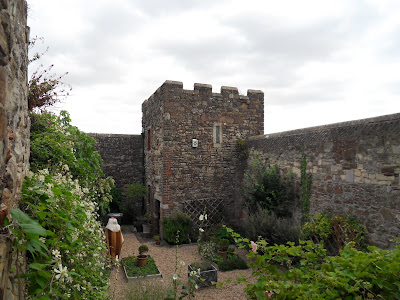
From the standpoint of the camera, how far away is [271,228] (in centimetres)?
706

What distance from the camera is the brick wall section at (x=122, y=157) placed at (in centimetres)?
1198

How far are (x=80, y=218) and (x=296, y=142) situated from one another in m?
5.97

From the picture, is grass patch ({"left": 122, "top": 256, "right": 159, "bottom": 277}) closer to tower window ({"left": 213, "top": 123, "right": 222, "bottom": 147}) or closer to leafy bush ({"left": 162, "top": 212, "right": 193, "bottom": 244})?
leafy bush ({"left": 162, "top": 212, "right": 193, "bottom": 244})

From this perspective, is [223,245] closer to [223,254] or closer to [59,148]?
[223,254]

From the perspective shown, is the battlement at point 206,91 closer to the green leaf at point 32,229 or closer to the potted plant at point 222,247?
the potted plant at point 222,247

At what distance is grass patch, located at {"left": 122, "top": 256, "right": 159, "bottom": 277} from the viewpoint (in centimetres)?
653

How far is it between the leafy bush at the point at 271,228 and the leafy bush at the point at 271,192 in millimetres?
249

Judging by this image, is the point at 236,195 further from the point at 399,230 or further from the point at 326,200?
the point at 399,230

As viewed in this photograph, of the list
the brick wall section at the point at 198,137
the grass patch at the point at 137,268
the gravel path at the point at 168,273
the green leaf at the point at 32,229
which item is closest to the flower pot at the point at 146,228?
the gravel path at the point at 168,273

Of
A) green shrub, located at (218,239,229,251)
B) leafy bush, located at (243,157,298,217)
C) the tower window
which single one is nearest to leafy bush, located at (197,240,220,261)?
green shrub, located at (218,239,229,251)

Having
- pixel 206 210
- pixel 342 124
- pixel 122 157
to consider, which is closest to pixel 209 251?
pixel 206 210

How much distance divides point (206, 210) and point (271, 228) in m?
2.98

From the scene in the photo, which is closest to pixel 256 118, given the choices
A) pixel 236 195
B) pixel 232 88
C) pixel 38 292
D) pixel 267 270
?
pixel 232 88

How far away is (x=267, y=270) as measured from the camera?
107 inches
